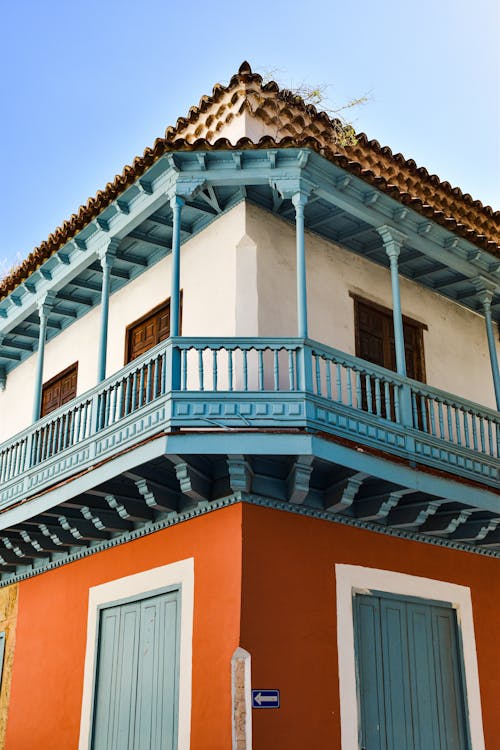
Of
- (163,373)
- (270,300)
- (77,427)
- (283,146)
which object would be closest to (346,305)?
(270,300)

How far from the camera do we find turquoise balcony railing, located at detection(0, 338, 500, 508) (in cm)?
799

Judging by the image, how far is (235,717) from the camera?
734 cm

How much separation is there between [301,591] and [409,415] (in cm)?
205

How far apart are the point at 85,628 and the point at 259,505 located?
9.16ft

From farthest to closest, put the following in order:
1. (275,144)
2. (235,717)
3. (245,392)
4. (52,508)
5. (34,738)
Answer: (34,738)
(52,508)
(275,144)
(245,392)
(235,717)

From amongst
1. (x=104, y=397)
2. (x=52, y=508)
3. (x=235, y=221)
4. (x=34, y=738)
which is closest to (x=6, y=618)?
(x=34, y=738)

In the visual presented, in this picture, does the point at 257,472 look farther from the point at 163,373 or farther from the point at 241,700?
the point at 241,700

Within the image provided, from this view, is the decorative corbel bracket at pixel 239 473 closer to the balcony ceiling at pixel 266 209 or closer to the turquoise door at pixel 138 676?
the turquoise door at pixel 138 676

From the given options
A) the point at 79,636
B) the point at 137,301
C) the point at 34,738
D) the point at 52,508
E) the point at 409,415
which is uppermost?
the point at 137,301

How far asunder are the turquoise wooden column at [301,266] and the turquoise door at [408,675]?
2644mm

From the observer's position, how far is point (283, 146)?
8719 millimetres

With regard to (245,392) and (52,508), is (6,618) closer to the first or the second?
(52,508)

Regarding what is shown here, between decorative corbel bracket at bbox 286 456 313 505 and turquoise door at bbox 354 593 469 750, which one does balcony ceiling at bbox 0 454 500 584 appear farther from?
turquoise door at bbox 354 593 469 750

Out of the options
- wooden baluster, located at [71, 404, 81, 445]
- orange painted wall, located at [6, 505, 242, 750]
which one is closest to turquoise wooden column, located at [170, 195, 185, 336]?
wooden baluster, located at [71, 404, 81, 445]
